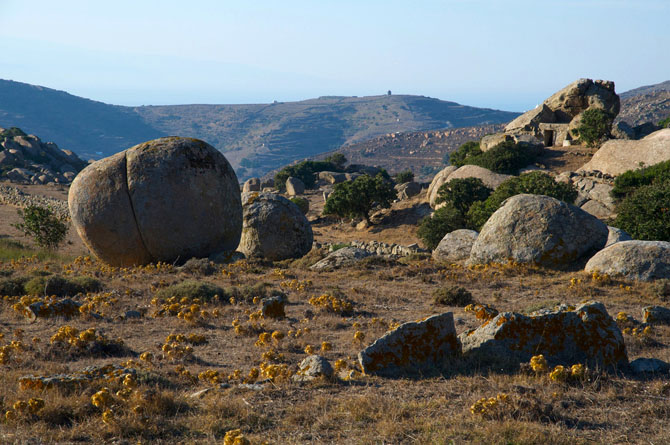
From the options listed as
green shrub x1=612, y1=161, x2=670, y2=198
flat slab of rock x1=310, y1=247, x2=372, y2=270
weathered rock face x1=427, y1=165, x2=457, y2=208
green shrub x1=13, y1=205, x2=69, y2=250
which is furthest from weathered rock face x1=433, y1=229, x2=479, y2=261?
weathered rock face x1=427, y1=165, x2=457, y2=208

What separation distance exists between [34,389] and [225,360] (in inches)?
93.7

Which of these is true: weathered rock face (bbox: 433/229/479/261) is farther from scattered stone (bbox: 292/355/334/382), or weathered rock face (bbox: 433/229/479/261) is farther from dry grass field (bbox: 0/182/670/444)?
scattered stone (bbox: 292/355/334/382)

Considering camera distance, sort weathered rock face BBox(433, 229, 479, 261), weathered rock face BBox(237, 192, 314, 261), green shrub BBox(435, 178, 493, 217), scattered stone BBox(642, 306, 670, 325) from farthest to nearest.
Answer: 1. green shrub BBox(435, 178, 493, 217)
2. weathered rock face BBox(237, 192, 314, 261)
3. weathered rock face BBox(433, 229, 479, 261)
4. scattered stone BBox(642, 306, 670, 325)

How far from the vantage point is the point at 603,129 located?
3481 centimetres

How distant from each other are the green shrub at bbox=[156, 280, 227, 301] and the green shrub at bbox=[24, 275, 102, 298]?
1795mm

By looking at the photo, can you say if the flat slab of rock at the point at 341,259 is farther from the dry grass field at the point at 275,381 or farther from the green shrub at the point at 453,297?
the green shrub at the point at 453,297

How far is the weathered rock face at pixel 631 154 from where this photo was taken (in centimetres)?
2683

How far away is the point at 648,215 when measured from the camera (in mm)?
16328

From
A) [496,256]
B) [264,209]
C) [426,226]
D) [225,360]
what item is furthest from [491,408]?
[426,226]

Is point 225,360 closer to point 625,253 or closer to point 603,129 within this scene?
point 625,253

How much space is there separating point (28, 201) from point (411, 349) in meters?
36.2

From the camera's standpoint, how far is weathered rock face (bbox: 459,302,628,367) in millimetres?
5977

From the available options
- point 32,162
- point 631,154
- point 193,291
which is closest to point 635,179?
point 631,154

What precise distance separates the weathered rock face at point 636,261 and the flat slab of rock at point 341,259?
6137 millimetres
